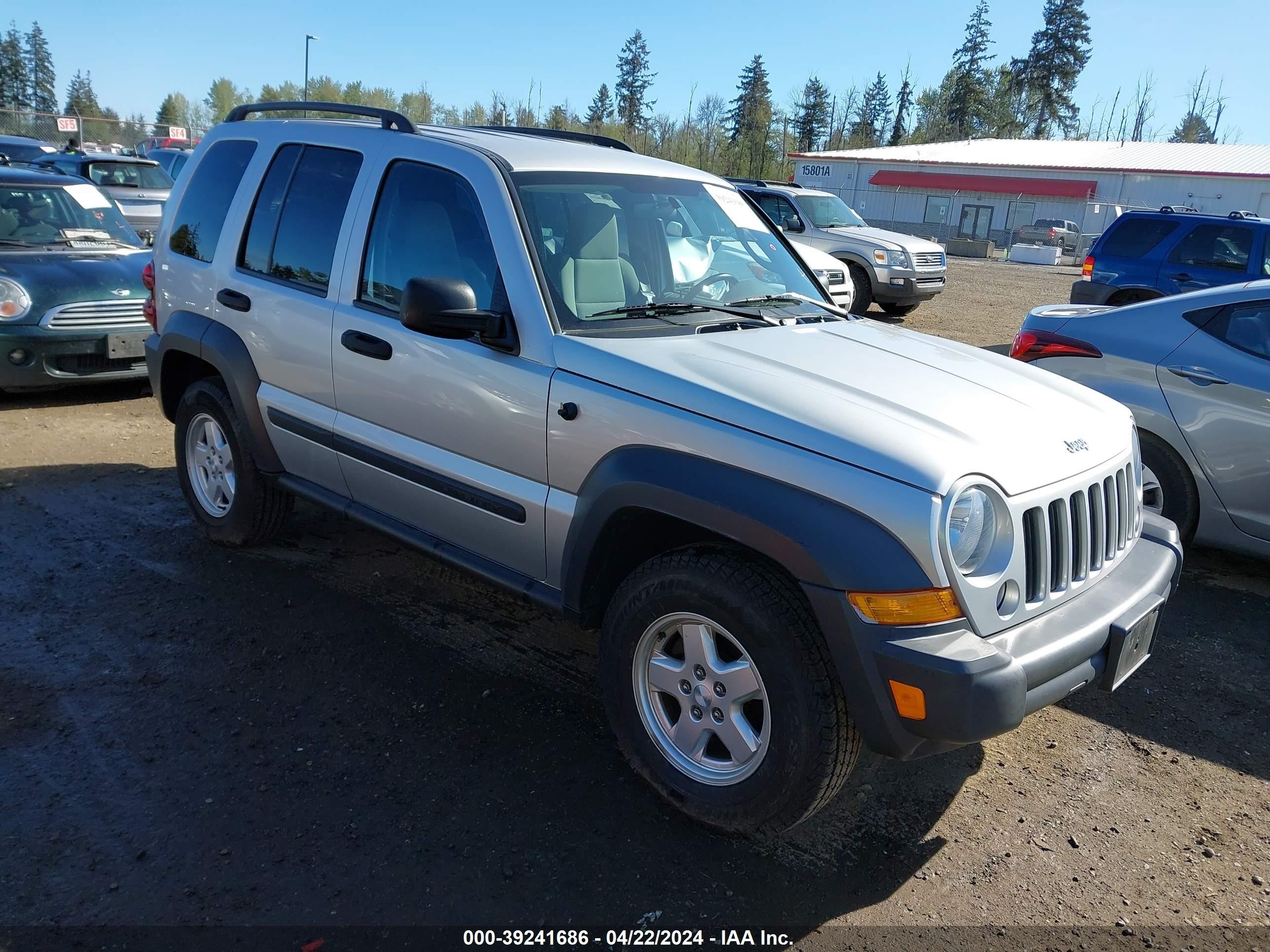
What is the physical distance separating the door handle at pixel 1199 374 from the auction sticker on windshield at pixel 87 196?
8.95 metres

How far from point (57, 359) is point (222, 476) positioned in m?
3.55

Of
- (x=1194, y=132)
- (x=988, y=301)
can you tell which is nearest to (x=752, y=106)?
(x=1194, y=132)

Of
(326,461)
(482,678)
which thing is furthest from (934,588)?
(326,461)

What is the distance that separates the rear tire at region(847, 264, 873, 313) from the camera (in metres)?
14.6

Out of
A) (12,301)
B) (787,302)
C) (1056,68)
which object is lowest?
(12,301)

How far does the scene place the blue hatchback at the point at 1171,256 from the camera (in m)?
11.0

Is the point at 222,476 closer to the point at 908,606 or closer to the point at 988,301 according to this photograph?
the point at 908,606

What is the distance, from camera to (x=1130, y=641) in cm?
293

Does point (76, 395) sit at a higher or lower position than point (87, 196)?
lower

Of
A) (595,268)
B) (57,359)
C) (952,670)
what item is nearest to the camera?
(952,670)

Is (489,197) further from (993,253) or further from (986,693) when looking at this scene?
(993,253)

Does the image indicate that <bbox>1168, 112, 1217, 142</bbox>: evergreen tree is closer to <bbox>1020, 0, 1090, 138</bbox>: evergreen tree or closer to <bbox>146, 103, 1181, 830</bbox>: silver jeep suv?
<bbox>1020, 0, 1090, 138</bbox>: evergreen tree

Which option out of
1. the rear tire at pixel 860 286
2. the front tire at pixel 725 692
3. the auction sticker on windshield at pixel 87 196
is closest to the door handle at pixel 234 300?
the front tire at pixel 725 692

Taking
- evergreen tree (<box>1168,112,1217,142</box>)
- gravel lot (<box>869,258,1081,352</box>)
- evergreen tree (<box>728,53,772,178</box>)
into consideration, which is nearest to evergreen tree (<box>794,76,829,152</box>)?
evergreen tree (<box>728,53,772,178</box>)
